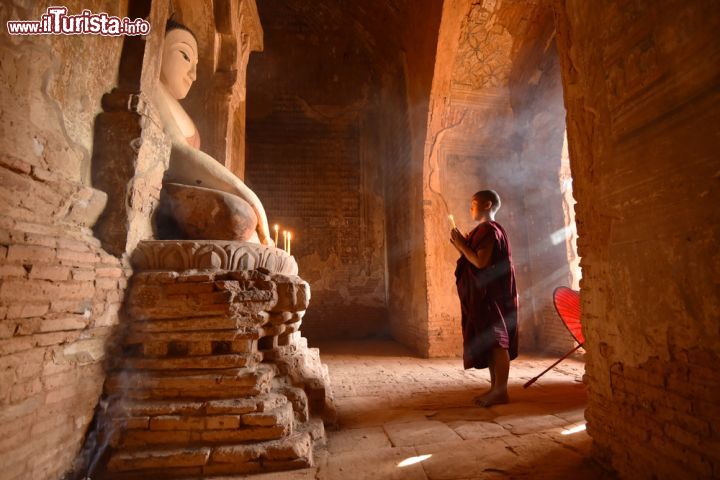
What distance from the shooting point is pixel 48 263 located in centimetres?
157

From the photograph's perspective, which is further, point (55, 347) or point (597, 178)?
point (597, 178)

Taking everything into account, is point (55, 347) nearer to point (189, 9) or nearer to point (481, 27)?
point (189, 9)

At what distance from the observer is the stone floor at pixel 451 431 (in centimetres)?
175

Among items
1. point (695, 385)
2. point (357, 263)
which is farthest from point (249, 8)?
point (695, 385)

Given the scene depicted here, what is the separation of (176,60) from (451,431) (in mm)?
3696

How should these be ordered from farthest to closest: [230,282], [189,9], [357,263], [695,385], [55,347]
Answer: [357,263]
[189,9]
[230,282]
[55,347]
[695,385]

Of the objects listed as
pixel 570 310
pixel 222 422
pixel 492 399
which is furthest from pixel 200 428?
pixel 570 310

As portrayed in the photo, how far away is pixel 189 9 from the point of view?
157 inches

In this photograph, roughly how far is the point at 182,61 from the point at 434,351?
4.64 metres

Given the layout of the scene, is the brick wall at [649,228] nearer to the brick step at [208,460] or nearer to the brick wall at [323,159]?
the brick step at [208,460]

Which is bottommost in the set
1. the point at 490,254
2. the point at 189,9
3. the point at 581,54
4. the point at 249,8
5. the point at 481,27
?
the point at 490,254

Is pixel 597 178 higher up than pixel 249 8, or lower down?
lower down

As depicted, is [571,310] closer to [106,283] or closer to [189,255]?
[189,255]

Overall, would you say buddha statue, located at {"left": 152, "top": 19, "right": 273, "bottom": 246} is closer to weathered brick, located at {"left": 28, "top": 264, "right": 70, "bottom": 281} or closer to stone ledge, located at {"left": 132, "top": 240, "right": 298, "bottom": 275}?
stone ledge, located at {"left": 132, "top": 240, "right": 298, "bottom": 275}
